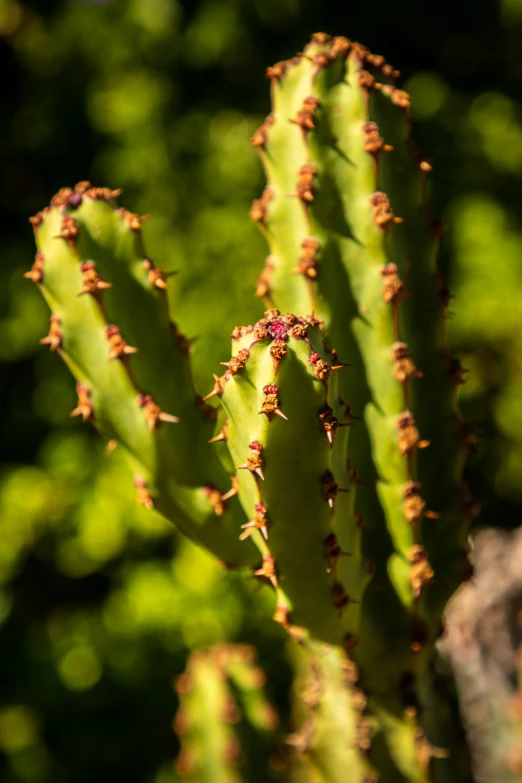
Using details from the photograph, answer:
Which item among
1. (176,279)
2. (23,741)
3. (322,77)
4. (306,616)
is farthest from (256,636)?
(322,77)

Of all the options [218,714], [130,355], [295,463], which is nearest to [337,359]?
[295,463]

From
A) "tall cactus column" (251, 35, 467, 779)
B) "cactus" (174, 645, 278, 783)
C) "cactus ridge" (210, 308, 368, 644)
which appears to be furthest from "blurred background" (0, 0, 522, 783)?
"cactus ridge" (210, 308, 368, 644)

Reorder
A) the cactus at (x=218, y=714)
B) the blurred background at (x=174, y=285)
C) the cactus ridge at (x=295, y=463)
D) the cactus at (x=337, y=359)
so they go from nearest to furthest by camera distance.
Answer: the cactus ridge at (x=295, y=463) → the cactus at (x=337, y=359) → the cactus at (x=218, y=714) → the blurred background at (x=174, y=285)

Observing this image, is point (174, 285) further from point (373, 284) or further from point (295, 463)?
point (295, 463)

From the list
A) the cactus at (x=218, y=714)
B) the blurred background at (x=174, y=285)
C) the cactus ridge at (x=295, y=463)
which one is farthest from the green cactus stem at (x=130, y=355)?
the blurred background at (x=174, y=285)

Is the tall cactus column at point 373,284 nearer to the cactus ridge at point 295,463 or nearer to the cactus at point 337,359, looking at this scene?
the cactus at point 337,359
